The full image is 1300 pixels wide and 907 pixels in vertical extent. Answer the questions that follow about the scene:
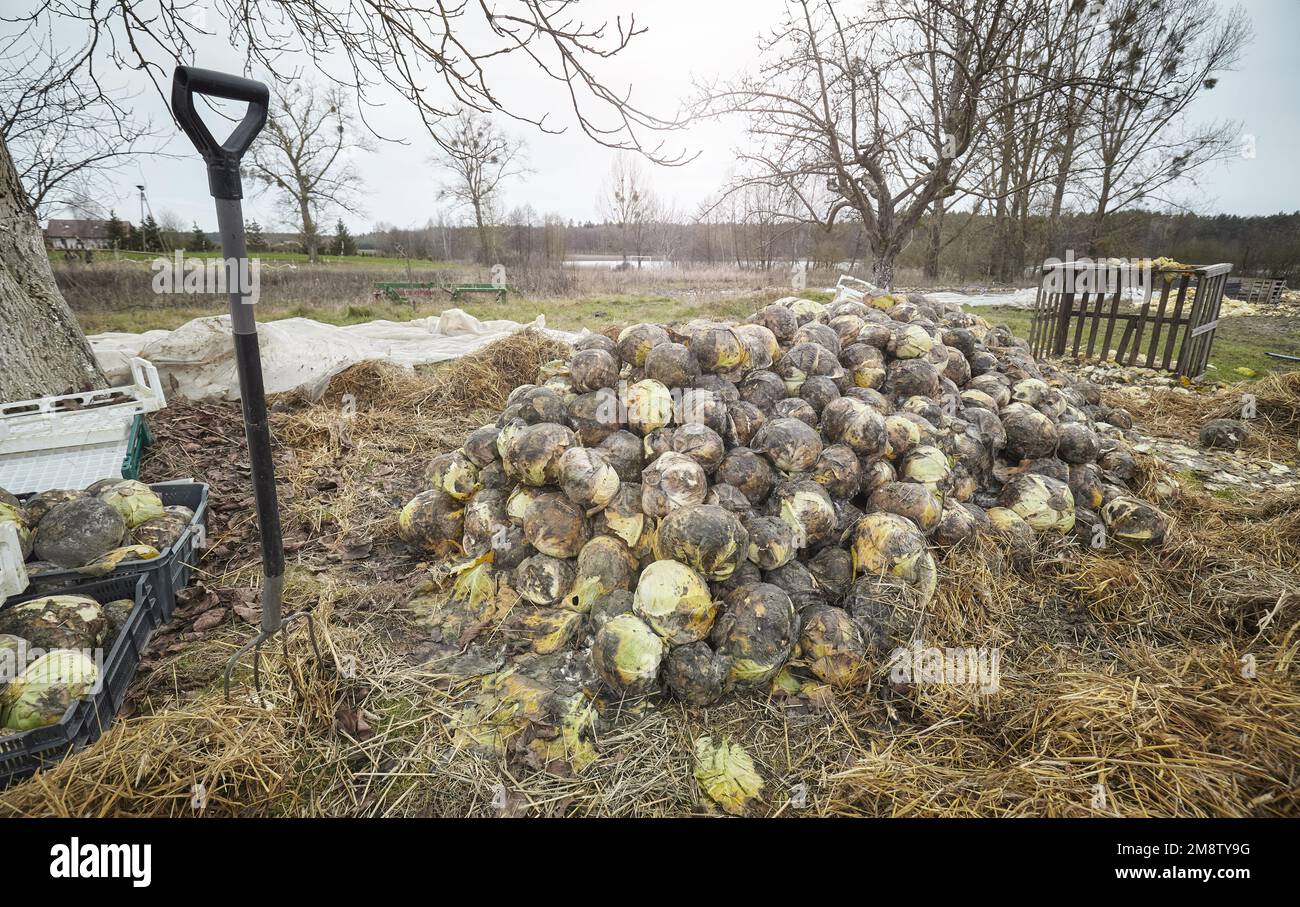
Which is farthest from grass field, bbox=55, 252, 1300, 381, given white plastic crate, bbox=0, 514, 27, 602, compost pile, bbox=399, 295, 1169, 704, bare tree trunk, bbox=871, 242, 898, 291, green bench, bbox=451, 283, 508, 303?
white plastic crate, bbox=0, 514, 27, 602

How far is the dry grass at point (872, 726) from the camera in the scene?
2.12 meters

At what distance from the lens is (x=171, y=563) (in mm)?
3252

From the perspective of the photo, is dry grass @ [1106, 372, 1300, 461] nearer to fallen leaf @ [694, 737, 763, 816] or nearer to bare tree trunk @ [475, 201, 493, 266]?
fallen leaf @ [694, 737, 763, 816]

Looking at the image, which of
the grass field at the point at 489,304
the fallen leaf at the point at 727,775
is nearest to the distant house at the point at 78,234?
the grass field at the point at 489,304

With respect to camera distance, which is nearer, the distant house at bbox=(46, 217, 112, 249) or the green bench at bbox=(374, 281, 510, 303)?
the green bench at bbox=(374, 281, 510, 303)

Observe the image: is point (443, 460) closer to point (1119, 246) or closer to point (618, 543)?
point (618, 543)

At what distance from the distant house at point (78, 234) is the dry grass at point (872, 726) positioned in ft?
84.1

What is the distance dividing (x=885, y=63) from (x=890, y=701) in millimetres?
11307

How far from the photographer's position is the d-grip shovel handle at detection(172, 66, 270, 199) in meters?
1.54

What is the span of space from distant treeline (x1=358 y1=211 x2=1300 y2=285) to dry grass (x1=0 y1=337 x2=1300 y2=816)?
1139cm

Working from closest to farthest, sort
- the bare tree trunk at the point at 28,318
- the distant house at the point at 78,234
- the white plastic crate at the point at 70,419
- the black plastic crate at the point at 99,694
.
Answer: the black plastic crate at the point at 99,694, the white plastic crate at the point at 70,419, the bare tree trunk at the point at 28,318, the distant house at the point at 78,234

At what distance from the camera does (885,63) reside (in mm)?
10008

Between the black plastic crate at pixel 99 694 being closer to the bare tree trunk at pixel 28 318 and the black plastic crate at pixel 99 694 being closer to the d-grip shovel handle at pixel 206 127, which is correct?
the d-grip shovel handle at pixel 206 127

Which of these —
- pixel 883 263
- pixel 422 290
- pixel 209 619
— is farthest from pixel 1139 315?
pixel 422 290
